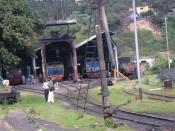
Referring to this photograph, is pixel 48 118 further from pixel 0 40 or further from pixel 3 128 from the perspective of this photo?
pixel 0 40

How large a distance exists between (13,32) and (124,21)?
85567 millimetres

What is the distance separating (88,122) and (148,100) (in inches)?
394

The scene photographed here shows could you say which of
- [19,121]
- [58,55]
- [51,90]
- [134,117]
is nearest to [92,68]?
[58,55]

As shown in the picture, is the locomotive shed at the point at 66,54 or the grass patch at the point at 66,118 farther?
the locomotive shed at the point at 66,54

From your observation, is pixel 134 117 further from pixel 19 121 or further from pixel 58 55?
pixel 58 55

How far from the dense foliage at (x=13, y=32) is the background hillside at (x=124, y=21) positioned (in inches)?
2466

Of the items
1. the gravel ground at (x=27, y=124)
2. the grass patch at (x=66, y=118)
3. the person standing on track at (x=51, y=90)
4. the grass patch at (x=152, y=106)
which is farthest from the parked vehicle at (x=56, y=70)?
the gravel ground at (x=27, y=124)

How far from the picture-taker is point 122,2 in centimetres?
13025

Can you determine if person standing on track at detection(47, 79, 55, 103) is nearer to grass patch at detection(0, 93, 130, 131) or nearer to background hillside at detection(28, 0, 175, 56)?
grass patch at detection(0, 93, 130, 131)

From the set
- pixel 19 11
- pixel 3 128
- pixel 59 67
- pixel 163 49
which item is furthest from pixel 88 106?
pixel 163 49

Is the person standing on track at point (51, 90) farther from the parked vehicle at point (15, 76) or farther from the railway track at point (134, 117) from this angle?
the parked vehicle at point (15, 76)

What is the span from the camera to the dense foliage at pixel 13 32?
32938 millimetres

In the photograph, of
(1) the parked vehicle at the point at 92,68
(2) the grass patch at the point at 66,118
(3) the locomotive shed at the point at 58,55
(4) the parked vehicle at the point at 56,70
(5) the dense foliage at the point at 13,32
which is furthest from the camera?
(1) the parked vehicle at the point at 92,68

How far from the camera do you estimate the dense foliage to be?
108 feet
